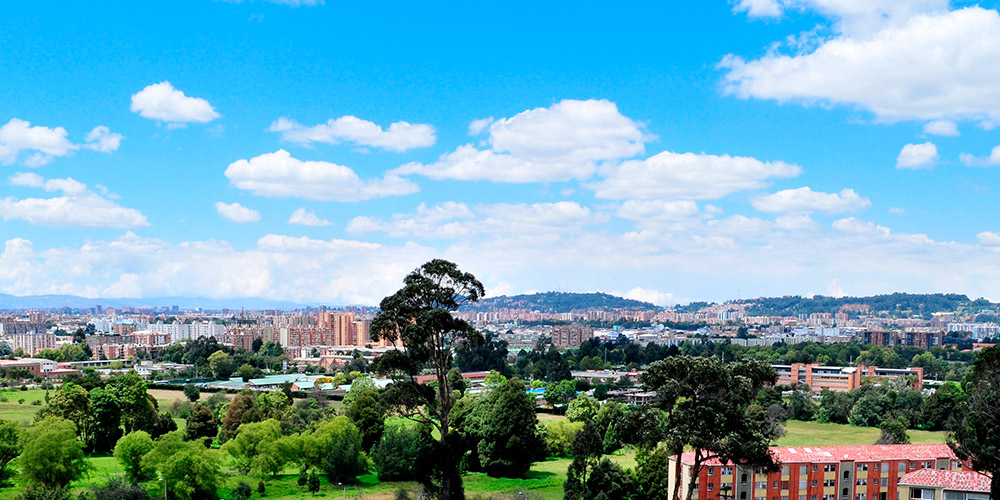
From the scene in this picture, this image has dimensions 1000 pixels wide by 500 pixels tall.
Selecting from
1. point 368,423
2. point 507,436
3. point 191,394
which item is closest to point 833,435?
point 507,436

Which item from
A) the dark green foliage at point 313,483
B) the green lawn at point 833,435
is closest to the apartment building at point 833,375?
the green lawn at point 833,435

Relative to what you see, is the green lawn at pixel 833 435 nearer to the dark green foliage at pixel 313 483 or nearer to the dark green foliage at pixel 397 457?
the dark green foliage at pixel 397 457

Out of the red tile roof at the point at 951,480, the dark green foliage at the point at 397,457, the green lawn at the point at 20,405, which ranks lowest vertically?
the green lawn at the point at 20,405

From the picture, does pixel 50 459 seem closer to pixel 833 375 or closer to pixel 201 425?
pixel 201 425

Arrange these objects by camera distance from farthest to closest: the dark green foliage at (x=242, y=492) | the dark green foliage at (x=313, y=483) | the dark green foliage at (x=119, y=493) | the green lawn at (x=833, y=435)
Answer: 1. the green lawn at (x=833, y=435)
2. the dark green foliage at (x=313, y=483)
3. the dark green foliage at (x=242, y=492)
4. the dark green foliage at (x=119, y=493)

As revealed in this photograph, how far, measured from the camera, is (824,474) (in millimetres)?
23328

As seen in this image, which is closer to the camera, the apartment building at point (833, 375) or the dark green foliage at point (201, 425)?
the dark green foliage at point (201, 425)

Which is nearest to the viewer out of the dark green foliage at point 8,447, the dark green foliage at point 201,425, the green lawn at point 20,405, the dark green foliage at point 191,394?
the dark green foliage at point 8,447

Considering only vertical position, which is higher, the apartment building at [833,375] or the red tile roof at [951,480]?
the red tile roof at [951,480]

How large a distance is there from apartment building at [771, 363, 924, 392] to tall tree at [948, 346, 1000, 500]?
50054 mm

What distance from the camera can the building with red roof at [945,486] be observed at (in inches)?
735

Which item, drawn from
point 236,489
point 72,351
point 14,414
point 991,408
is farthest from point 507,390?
point 72,351

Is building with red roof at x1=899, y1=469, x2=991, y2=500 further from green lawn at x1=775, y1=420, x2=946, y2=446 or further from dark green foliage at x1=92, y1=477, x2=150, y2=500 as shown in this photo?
dark green foliage at x1=92, y1=477, x2=150, y2=500

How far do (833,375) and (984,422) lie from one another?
53846mm
